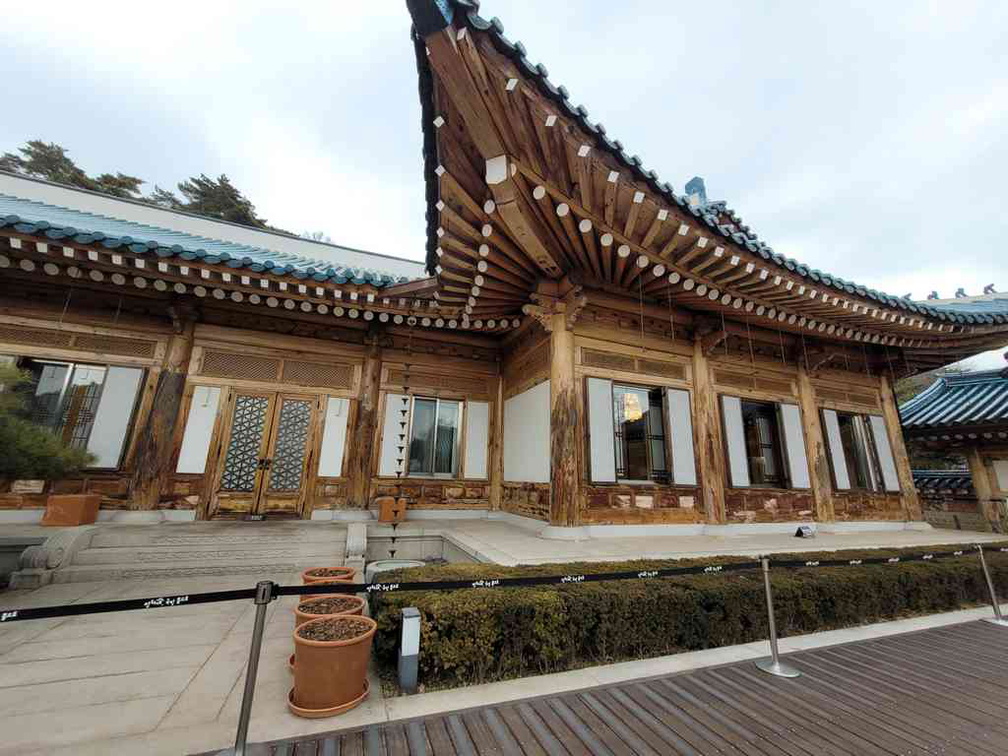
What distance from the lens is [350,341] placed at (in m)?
7.36

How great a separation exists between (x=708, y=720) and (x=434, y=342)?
6592mm

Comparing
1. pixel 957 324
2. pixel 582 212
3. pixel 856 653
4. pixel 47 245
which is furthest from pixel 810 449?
pixel 47 245

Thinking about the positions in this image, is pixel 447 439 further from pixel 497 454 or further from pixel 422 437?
pixel 497 454

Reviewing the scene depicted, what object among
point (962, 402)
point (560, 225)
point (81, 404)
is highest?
point (560, 225)

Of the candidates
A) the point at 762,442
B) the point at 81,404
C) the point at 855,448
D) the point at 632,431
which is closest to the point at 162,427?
the point at 81,404

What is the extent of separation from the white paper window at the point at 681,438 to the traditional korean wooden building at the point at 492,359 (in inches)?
1.0

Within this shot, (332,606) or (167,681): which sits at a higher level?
(332,606)

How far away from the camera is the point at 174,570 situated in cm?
451

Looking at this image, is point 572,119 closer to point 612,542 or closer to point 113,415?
point 612,542

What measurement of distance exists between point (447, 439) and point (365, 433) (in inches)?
59.2

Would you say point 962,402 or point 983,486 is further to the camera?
point 962,402

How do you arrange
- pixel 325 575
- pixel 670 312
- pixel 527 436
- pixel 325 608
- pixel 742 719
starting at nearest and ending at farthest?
pixel 742 719
pixel 325 608
pixel 325 575
pixel 527 436
pixel 670 312

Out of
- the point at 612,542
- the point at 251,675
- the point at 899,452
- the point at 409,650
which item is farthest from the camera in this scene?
the point at 899,452

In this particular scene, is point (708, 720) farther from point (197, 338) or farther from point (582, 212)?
point (197, 338)
